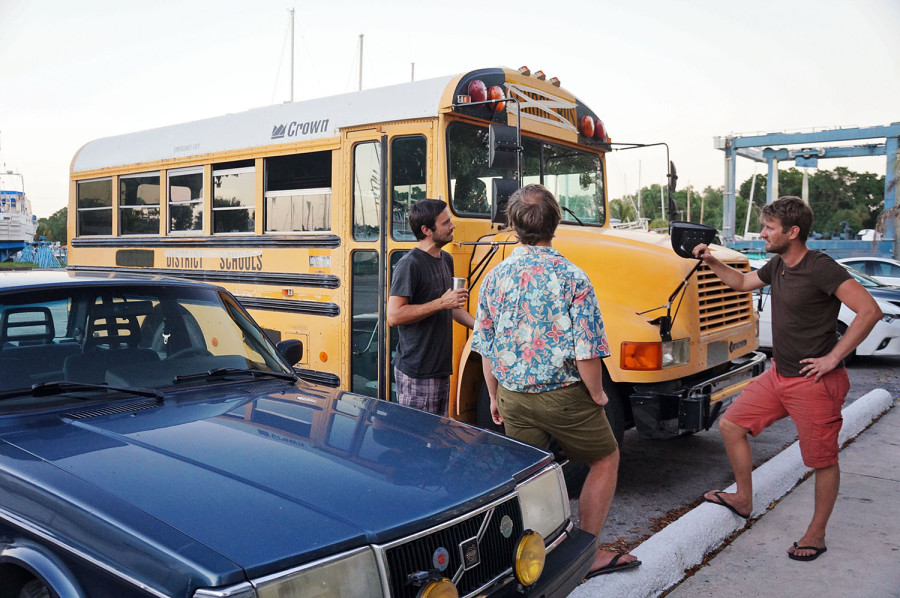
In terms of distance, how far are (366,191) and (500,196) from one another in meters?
1.14

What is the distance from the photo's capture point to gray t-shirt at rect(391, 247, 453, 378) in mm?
4008

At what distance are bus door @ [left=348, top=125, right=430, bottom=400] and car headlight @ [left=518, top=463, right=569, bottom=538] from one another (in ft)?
8.70

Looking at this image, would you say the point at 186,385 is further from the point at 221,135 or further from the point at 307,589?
the point at 221,135

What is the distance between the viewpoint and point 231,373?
3.25 meters

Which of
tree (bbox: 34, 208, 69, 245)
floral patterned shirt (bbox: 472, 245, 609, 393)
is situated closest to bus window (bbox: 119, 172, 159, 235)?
floral patterned shirt (bbox: 472, 245, 609, 393)

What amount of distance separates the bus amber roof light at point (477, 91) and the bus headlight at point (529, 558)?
3321mm

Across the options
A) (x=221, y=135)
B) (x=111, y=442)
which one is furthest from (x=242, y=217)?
(x=111, y=442)

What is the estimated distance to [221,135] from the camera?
21.4 feet

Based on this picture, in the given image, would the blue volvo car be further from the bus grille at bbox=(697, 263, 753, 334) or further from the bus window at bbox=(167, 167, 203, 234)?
the bus window at bbox=(167, 167, 203, 234)

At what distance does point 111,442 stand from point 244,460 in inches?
18.1

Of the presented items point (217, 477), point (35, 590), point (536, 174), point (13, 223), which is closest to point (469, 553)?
point (217, 477)

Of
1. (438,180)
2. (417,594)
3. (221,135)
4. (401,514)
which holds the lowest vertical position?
(417,594)

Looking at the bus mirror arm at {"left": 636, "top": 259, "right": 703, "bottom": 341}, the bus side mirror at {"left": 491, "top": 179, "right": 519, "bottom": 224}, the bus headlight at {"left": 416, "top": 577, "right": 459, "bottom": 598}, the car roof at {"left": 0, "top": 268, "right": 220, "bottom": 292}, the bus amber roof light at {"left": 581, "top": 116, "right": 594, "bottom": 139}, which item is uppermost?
the bus amber roof light at {"left": 581, "top": 116, "right": 594, "bottom": 139}

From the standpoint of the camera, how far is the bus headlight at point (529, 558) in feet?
7.71
